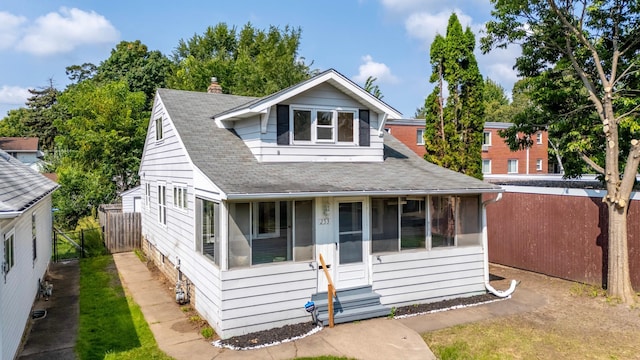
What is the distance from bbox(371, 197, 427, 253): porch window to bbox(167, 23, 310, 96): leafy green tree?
76.6ft

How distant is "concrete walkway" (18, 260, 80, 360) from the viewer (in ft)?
25.1

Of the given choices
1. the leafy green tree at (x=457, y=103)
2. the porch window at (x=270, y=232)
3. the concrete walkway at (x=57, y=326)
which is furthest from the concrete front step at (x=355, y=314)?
the leafy green tree at (x=457, y=103)

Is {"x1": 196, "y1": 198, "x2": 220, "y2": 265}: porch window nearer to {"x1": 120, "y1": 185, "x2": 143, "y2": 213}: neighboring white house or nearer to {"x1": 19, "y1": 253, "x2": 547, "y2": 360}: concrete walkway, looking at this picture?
{"x1": 19, "y1": 253, "x2": 547, "y2": 360}: concrete walkway

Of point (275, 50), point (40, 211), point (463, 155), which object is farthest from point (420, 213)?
point (275, 50)

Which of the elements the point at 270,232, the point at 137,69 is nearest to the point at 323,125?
the point at 270,232

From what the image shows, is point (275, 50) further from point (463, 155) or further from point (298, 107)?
point (298, 107)

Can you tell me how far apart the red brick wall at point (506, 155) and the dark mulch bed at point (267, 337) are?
28.6m

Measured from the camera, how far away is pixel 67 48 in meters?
39.5

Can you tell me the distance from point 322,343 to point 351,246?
2306 millimetres

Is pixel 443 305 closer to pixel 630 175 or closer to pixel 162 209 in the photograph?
pixel 630 175

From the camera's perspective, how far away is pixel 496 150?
34.1 m

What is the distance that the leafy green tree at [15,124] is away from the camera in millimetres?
56191

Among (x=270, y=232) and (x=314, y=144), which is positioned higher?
(x=314, y=144)

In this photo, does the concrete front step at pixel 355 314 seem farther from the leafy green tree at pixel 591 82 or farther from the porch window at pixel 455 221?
the leafy green tree at pixel 591 82
